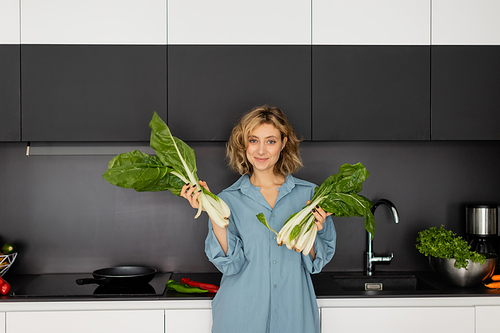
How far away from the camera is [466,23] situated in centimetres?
203

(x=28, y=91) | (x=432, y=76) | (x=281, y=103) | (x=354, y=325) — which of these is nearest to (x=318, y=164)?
(x=281, y=103)

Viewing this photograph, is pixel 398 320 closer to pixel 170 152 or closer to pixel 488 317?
pixel 488 317

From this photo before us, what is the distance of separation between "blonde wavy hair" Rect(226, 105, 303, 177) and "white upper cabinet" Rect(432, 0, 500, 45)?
955mm

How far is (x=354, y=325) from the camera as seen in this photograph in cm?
179

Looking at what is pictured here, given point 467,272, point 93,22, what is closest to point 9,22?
point 93,22

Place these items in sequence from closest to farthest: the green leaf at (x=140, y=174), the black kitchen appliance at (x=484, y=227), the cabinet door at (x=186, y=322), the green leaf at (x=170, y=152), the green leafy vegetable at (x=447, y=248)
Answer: the green leaf at (x=140, y=174) < the green leaf at (x=170, y=152) < the cabinet door at (x=186, y=322) < the green leafy vegetable at (x=447, y=248) < the black kitchen appliance at (x=484, y=227)

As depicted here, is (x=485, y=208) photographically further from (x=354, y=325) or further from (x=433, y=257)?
(x=354, y=325)

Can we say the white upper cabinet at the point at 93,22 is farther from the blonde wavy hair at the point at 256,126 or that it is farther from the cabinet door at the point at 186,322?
the cabinet door at the point at 186,322

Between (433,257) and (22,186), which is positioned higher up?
(22,186)

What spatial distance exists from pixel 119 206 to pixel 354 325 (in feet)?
4.71

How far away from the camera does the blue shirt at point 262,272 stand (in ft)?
5.33

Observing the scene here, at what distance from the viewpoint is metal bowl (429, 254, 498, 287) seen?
1.88 m

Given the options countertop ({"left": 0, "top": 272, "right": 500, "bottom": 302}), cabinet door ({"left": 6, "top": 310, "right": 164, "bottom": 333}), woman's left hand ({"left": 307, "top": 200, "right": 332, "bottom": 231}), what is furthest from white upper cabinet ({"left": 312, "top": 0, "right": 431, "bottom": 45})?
cabinet door ({"left": 6, "top": 310, "right": 164, "bottom": 333})

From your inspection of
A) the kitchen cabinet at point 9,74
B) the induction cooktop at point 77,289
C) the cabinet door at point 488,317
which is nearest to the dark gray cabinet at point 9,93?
the kitchen cabinet at point 9,74
